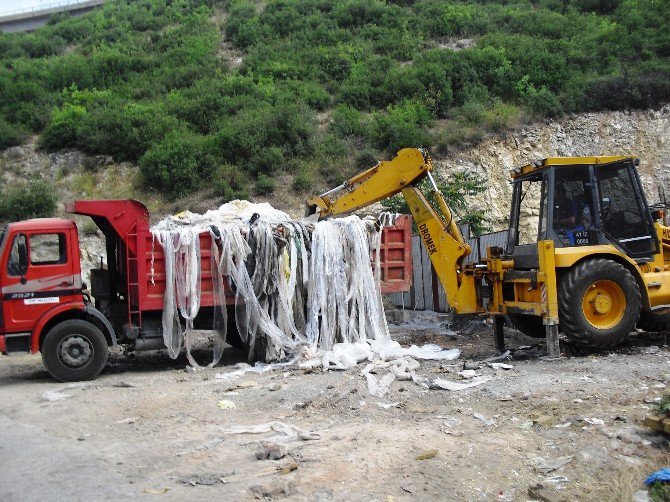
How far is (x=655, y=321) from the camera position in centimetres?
935

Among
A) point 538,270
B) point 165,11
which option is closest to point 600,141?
point 538,270

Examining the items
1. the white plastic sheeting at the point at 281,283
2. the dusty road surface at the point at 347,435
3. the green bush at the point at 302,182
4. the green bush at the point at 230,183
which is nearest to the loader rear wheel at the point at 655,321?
Answer: the dusty road surface at the point at 347,435

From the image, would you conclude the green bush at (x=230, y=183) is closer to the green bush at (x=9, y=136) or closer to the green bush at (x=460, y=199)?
the green bush at (x=460, y=199)

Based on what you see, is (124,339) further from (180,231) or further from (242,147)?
(242,147)

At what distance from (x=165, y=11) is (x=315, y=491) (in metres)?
36.6

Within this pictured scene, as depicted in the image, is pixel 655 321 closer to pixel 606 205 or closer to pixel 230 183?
pixel 606 205

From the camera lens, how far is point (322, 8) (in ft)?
110

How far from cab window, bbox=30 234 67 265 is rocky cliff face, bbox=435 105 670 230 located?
1398cm

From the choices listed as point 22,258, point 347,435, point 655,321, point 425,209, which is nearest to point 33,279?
point 22,258

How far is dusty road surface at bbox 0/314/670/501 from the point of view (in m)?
4.82


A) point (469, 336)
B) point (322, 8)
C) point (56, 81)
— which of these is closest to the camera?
point (469, 336)

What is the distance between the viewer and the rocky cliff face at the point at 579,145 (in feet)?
69.0

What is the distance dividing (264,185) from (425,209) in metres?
11.4

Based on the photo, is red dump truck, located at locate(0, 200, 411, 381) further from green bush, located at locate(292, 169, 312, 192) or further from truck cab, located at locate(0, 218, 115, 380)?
green bush, located at locate(292, 169, 312, 192)
